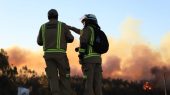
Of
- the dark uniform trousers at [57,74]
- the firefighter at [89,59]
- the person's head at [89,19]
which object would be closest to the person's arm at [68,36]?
the firefighter at [89,59]

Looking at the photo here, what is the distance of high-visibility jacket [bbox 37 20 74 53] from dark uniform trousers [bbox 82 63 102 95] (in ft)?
2.72

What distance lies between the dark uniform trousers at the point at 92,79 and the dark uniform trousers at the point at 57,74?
0.61 meters

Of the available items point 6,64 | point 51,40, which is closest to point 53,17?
point 51,40

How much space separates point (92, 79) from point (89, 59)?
511 mm

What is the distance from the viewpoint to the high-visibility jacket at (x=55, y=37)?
44.1 feet

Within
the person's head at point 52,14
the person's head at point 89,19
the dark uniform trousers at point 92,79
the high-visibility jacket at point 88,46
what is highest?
the person's head at point 52,14

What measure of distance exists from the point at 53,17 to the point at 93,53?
1.38m

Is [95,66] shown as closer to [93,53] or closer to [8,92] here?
[93,53]

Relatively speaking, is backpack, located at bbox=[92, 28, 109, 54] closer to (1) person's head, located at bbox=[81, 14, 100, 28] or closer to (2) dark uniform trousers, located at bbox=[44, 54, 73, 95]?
(1) person's head, located at bbox=[81, 14, 100, 28]

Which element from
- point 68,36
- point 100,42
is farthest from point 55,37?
point 100,42

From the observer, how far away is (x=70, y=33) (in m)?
13.7

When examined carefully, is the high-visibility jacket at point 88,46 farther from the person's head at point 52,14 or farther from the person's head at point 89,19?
the person's head at point 52,14

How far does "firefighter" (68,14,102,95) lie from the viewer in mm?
13844

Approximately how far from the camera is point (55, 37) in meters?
13.5
